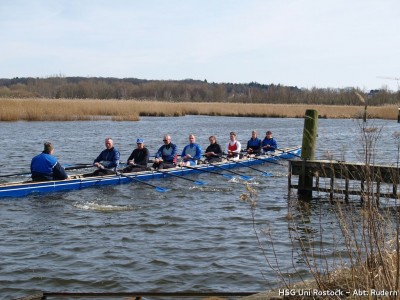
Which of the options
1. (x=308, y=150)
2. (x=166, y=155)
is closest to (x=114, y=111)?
(x=166, y=155)

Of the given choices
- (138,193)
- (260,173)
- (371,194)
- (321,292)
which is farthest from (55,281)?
(260,173)

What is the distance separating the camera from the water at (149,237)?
8461mm

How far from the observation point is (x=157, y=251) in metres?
10.1

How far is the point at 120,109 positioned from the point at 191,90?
8295 centimetres

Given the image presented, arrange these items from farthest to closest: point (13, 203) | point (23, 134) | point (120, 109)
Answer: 1. point (120, 109)
2. point (23, 134)
3. point (13, 203)

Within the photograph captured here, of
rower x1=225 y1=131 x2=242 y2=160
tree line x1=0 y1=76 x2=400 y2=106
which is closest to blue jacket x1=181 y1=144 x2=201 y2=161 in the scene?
rower x1=225 y1=131 x2=242 y2=160

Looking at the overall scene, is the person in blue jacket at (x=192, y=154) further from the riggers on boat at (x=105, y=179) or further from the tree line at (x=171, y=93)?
the tree line at (x=171, y=93)

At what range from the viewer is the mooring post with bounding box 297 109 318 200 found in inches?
561

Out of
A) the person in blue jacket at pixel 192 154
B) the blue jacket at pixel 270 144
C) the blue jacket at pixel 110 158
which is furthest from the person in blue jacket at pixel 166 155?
the blue jacket at pixel 270 144

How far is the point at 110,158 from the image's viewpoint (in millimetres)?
16625

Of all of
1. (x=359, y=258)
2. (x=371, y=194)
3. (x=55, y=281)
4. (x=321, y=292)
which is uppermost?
(x=371, y=194)

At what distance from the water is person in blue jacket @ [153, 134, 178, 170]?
2.42ft

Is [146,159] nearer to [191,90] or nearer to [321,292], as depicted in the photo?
[321,292]

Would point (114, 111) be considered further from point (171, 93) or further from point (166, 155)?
point (171, 93)
